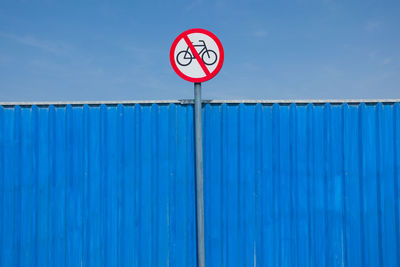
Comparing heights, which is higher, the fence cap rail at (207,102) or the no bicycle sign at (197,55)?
the no bicycle sign at (197,55)

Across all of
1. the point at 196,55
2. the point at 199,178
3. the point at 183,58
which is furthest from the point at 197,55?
the point at 199,178

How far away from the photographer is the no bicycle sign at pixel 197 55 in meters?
3.53

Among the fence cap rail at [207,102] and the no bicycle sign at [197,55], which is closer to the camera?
the no bicycle sign at [197,55]

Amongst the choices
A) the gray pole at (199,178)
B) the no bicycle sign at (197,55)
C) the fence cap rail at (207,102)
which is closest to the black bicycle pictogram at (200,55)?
the no bicycle sign at (197,55)

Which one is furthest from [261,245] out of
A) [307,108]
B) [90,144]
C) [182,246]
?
[90,144]

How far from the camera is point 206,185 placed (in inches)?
153

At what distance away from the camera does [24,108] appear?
3.91 meters

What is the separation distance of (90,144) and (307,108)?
3.21m

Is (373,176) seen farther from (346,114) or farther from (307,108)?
(307,108)

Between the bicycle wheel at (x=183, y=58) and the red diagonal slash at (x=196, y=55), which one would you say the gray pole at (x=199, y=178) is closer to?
the red diagonal slash at (x=196, y=55)

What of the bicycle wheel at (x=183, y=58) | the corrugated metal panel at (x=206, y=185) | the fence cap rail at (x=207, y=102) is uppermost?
the bicycle wheel at (x=183, y=58)

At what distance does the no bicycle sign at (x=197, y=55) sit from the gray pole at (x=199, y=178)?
0.65ft

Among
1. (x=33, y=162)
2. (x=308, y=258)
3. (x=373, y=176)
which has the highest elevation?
(x=33, y=162)

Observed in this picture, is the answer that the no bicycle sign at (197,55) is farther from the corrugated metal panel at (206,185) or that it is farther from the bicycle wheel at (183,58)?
the corrugated metal panel at (206,185)
